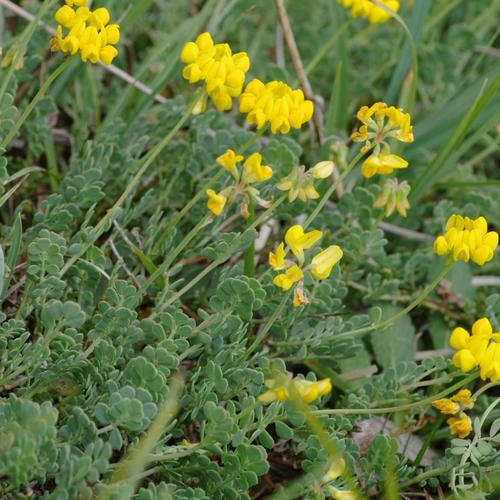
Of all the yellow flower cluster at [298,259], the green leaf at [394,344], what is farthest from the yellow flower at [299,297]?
the green leaf at [394,344]

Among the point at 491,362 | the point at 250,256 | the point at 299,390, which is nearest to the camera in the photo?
the point at 299,390

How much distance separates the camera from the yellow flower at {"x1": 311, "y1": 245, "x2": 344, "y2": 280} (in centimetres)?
171

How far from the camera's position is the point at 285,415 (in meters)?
1.73

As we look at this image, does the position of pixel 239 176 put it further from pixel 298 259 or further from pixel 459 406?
pixel 459 406

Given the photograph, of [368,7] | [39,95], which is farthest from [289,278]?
[368,7]

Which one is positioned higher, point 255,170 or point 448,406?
point 255,170

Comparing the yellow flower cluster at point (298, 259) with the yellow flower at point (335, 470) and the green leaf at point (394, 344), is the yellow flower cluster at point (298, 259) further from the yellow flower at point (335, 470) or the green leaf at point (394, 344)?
the green leaf at point (394, 344)

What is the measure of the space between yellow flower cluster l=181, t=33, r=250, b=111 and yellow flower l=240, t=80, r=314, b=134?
0.04 meters

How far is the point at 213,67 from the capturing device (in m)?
1.73

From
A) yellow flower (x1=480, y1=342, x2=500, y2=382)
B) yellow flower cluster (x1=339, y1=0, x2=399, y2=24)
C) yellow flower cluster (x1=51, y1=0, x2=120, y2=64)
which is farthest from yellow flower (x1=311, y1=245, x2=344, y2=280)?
yellow flower cluster (x1=339, y1=0, x2=399, y2=24)

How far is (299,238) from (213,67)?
1.27 ft

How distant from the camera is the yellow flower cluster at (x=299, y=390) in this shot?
4.77 ft

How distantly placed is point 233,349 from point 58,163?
1.13 metres

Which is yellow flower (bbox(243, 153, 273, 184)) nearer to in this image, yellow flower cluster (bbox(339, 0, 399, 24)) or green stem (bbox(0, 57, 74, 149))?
green stem (bbox(0, 57, 74, 149))
